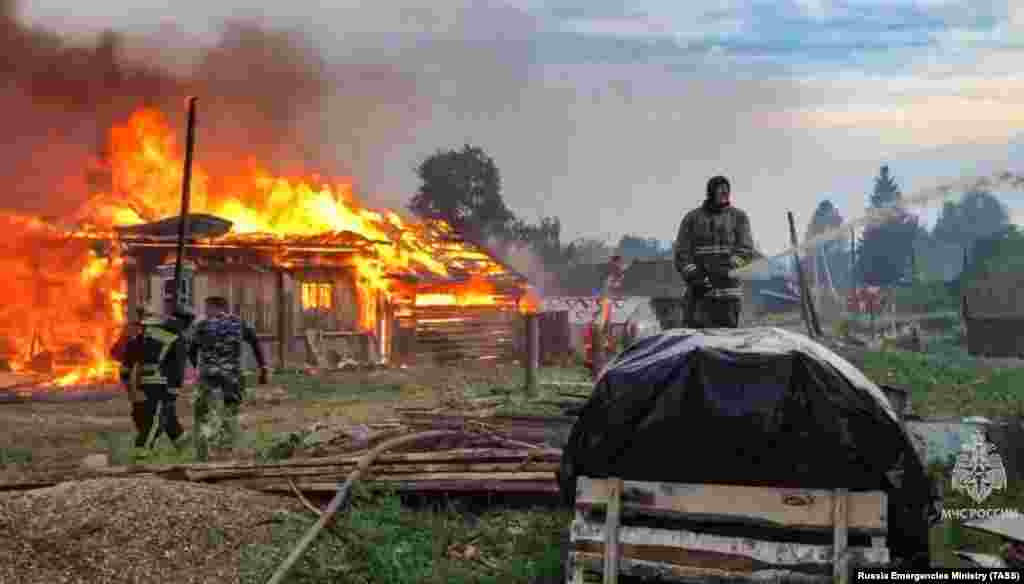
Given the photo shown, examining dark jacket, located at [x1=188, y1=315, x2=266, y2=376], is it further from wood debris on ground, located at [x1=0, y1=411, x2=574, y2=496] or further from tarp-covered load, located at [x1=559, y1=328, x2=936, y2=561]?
tarp-covered load, located at [x1=559, y1=328, x2=936, y2=561]

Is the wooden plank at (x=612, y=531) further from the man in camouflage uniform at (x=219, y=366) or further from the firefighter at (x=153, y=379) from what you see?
the firefighter at (x=153, y=379)

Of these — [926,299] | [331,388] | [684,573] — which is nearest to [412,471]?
[684,573]

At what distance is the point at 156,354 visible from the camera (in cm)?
1212

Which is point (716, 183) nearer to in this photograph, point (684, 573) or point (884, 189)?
point (684, 573)

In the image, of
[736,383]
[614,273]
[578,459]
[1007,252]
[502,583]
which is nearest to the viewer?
[736,383]

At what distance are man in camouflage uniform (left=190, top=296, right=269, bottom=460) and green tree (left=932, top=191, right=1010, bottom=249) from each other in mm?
133615

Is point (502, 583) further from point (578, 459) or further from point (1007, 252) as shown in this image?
point (1007, 252)

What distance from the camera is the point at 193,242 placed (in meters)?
24.2

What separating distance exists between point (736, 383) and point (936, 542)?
10.5 feet

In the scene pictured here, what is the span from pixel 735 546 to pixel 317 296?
868 inches

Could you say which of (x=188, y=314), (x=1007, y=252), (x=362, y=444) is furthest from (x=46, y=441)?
(x=1007, y=252)

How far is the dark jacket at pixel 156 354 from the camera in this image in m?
12.1

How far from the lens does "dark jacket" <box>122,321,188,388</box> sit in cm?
1209

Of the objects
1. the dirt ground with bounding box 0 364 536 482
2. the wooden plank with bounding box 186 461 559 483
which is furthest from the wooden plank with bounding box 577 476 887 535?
the dirt ground with bounding box 0 364 536 482
